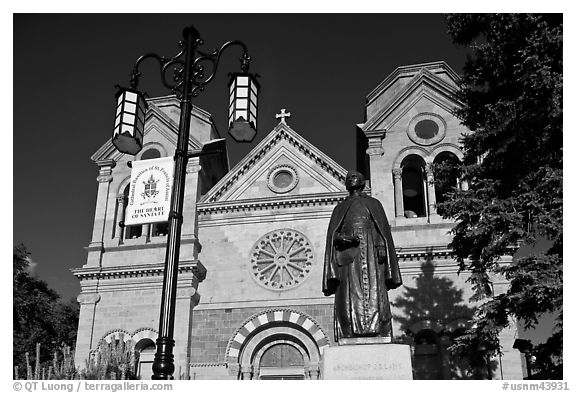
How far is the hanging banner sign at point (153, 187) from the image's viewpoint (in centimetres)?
1297

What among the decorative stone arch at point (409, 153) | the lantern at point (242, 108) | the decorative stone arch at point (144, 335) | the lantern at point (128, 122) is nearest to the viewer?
the lantern at point (242, 108)

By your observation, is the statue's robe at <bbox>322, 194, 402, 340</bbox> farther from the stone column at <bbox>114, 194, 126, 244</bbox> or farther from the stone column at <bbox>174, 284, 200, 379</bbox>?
the stone column at <bbox>114, 194, 126, 244</bbox>

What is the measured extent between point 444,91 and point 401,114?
2.00 meters

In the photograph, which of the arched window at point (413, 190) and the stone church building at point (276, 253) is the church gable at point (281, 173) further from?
the arched window at point (413, 190)

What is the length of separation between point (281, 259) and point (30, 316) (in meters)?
12.6

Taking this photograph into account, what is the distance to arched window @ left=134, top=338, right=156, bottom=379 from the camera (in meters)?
21.7

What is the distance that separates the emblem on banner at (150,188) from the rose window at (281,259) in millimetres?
9414

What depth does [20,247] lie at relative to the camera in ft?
85.5

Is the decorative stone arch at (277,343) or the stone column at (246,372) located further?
the decorative stone arch at (277,343)

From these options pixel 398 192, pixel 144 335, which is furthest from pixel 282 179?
pixel 144 335

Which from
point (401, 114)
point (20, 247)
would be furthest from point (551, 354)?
point (20, 247)

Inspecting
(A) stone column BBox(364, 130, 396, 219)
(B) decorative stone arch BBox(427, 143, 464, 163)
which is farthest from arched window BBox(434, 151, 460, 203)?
(B) decorative stone arch BBox(427, 143, 464, 163)

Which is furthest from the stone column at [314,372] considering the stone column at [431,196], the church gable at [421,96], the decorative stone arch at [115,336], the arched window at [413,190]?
the church gable at [421,96]
